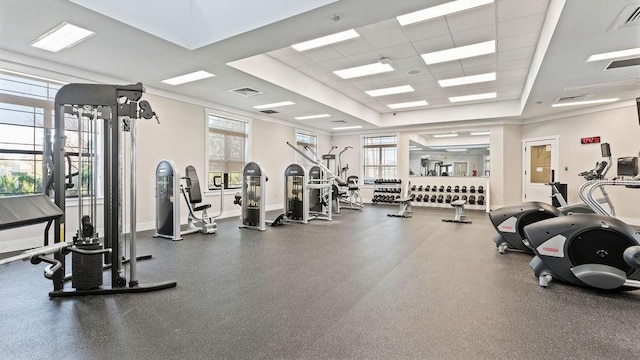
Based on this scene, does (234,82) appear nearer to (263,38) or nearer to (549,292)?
(263,38)

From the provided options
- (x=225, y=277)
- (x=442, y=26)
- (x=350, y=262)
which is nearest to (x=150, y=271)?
(x=225, y=277)

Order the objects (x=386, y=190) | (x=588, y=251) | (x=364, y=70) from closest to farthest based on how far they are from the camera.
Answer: (x=588, y=251) → (x=364, y=70) → (x=386, y=190)

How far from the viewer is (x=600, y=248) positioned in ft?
9.73

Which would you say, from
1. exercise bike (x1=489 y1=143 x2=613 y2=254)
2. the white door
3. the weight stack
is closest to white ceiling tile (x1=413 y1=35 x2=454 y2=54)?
exercise bike (x1=489 y1=143 x2=613 y2=254)

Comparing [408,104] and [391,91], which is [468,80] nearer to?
[391,91]

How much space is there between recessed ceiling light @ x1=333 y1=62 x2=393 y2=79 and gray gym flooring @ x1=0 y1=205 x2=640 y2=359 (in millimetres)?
3565

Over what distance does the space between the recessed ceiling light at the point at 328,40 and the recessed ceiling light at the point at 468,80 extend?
307cm

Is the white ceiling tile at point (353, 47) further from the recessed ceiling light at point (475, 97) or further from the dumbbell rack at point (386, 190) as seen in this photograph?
the dumbbell rack at point (386, 190)

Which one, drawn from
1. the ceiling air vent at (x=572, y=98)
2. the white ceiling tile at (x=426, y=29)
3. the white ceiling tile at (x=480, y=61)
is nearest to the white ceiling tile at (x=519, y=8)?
the white ceiling tile at (x=426, y=29)

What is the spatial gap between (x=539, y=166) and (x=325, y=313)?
29.6 feet

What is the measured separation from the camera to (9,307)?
102 inches

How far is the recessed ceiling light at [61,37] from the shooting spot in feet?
12.1

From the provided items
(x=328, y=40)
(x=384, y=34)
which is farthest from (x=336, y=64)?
(x=384, y=34)

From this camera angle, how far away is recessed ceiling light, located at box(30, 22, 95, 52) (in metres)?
3.70
